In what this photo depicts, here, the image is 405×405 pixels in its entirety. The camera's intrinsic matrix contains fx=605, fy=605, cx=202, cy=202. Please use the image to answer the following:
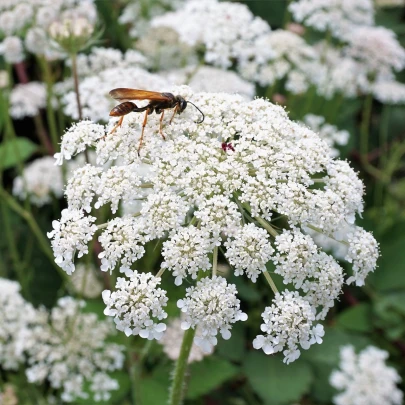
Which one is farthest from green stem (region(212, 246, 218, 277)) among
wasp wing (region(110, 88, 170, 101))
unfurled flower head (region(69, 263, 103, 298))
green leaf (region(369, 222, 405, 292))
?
green leaf (region(369, 222, 405, 292))

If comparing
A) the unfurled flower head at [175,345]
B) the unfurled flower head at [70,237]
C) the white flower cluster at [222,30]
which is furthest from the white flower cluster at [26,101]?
the unfurled flower head at [70,237]

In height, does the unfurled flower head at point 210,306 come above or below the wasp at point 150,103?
below

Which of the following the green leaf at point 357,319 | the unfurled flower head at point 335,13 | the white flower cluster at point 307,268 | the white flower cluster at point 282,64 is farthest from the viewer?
the unfurled flower head at point 335,13

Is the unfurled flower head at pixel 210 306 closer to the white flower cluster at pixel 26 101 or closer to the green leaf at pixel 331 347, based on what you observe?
the green leaf at pixel 331 347

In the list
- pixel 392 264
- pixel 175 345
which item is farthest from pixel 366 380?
pixel 175 345

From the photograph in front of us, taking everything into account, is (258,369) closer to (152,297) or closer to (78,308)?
(78,308)

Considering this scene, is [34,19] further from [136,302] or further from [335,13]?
[136,302]
